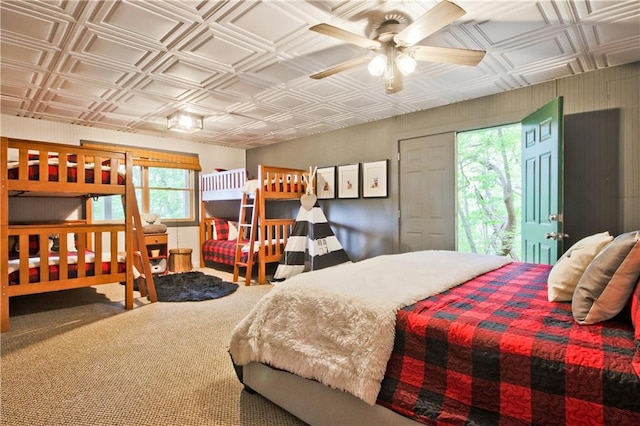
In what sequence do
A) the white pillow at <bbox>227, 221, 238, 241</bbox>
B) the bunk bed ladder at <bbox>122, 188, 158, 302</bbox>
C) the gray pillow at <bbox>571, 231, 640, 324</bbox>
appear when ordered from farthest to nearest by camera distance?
the white pillow at <bbox>227, 221, 238, 241</bbox> → the bunk bed ladder at <bbox>122, 188, 158, 302</bbox> → the gray pillow at <bbox>571, 231, 640, 324</bbox>

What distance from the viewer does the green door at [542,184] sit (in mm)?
2807

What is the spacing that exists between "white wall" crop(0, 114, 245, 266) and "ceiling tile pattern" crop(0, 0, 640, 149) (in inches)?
11.4

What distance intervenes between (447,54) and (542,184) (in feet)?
5.46

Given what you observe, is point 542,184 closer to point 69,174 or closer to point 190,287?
point 190,287

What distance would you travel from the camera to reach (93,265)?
3355 mm

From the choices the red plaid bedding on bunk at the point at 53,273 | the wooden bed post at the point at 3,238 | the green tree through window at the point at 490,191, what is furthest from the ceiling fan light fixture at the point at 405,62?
the green tree through window at the point at 490,191

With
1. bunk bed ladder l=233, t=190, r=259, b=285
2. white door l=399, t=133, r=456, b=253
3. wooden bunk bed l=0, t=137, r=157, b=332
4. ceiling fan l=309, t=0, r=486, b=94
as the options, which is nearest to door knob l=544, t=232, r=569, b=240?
white door l=399, t=133, r=456, b=253

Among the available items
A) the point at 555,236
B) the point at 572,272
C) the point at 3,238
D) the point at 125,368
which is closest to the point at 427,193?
the point at 555,236

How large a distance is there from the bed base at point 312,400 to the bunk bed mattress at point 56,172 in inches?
103

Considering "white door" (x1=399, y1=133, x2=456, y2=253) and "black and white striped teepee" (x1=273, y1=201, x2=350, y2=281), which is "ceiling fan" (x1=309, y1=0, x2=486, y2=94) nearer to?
"white door" (x1=399, y1=133, x2=456, y2=253)

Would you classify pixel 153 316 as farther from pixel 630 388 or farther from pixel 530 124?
pixel 530 124

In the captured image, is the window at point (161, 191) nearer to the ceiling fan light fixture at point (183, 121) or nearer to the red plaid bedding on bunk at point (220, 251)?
the red plaid bedding on bunk at point (220, 251)

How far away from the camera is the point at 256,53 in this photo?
2.66m

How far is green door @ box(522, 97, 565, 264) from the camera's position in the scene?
281cm
